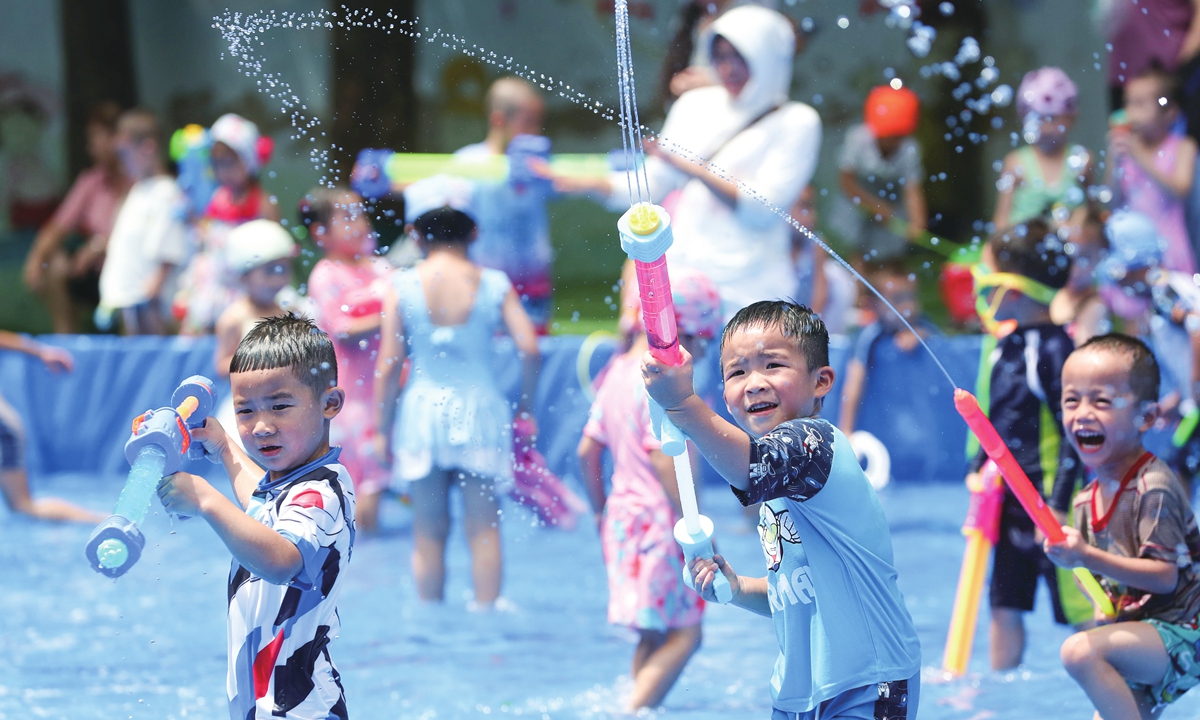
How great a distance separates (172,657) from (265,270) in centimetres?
174

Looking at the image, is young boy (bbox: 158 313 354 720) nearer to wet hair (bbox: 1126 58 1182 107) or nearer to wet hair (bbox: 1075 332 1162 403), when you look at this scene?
wet hair (bbox: 1075 332 1162 403)

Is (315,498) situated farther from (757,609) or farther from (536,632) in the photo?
(536,632)

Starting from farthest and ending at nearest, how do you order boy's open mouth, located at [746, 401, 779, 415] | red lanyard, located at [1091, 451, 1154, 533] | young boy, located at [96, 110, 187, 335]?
young boy, located at [96, 110, 187, 335], red lanyard, located at [1091, 451, 1154, 533], boy's open mouth, located at [746, 401, 779, 415]

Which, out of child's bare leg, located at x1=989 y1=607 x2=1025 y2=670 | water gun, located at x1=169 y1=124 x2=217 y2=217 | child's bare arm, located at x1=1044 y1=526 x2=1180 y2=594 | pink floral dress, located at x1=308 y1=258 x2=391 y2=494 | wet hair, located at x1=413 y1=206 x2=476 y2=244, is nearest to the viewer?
child's bare arm, located at x1=1044 y1=526 x2=1180 y2=594

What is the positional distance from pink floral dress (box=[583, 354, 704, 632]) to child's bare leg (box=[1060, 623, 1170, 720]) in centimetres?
119

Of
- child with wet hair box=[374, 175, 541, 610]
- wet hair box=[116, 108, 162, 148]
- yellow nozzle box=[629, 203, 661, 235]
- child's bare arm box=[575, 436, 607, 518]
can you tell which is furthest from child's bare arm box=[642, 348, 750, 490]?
wet hair box=[116, 108, 162, 148]

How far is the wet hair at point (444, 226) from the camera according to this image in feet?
15.7

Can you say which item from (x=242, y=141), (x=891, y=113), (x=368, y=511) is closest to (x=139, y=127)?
(x=242, y=141)

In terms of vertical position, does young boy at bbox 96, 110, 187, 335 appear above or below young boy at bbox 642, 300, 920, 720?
above

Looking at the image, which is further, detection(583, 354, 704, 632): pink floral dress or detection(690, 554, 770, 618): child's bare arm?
detection(583, 354, 704, 632): pink floral dress

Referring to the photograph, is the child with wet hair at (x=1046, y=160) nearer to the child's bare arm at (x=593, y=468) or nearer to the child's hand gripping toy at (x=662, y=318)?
the child's bare arm at (x=593, y=468)

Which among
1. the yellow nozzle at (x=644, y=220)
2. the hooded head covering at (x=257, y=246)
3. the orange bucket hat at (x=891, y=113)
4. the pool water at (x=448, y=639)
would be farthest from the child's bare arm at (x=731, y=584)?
the orange bucket hat at (x=891, y=113)

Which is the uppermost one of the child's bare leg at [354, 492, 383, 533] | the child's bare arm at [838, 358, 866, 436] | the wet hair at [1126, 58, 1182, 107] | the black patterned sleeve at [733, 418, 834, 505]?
the wet hair at [1126, 58, 1182, 107]

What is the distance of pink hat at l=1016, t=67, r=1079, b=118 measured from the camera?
555 centimetres
